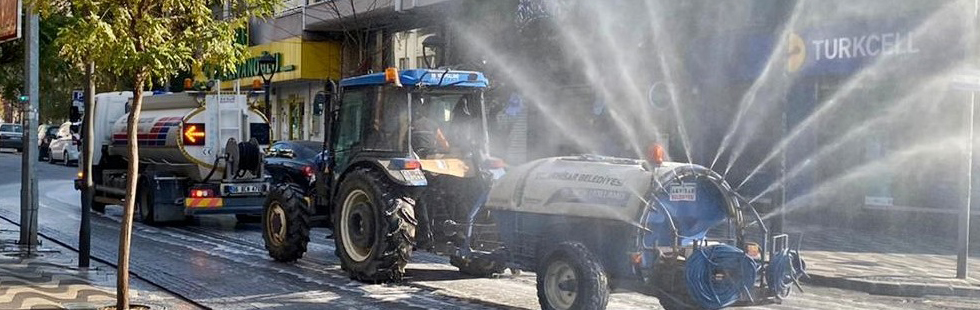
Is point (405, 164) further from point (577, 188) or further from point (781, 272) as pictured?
point (781, 272)

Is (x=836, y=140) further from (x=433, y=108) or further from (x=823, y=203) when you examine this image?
(x=433, y=108)

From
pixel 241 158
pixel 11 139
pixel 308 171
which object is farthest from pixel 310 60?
pixel 11 139

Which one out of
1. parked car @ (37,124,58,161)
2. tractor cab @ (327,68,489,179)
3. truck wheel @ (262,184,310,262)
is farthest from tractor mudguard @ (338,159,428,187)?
parked car @ (37,124,58,161)

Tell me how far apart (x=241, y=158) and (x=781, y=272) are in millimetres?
11696

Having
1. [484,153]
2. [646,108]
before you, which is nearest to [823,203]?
[646,108]

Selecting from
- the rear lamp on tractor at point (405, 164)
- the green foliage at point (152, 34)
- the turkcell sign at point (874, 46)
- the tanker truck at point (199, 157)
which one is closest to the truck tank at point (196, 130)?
the tanker truck at point (199, 157)

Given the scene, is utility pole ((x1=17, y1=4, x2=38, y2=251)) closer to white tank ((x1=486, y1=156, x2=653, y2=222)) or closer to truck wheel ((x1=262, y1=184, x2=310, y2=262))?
truck wheel ((x1=262, y1=184, x2=310, y2=262))

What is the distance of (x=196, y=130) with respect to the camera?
19328 mm

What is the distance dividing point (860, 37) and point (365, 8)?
49.0 feet

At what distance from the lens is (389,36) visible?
31609 mm

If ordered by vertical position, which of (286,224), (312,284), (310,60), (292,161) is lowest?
(312,284)

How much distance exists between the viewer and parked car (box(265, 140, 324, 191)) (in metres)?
20.3

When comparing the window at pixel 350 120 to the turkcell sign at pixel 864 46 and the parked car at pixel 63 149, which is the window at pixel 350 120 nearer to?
the turkcell sign at pixel 864 46

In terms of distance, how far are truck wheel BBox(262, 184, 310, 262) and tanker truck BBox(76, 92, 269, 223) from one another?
4.49 metres
